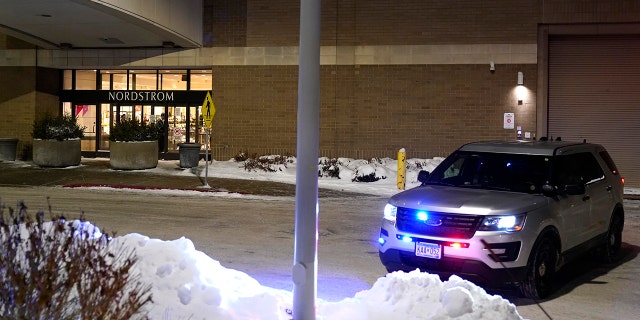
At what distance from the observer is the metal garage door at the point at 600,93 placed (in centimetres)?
2245

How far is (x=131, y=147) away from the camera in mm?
22141

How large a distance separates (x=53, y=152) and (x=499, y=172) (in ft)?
61.3

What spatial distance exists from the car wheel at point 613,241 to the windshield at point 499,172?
6.57 ft

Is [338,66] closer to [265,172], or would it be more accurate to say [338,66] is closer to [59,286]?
[265,172]

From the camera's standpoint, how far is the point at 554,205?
24.0ft

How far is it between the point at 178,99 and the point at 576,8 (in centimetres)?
1626

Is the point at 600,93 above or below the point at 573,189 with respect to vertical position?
above

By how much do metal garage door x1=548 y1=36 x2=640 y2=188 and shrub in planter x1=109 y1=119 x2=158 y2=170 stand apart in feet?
48.8

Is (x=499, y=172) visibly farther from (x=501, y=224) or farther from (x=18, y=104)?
(x=18, y=104)

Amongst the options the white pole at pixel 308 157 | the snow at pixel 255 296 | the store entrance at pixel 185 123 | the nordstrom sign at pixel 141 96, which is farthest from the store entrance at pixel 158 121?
the white pole at pixel 308 157

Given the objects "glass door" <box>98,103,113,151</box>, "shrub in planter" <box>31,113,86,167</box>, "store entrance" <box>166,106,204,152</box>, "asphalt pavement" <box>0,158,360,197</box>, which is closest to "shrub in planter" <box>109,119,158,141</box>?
"asphalt pavement" <box>0,158,360,197</box>

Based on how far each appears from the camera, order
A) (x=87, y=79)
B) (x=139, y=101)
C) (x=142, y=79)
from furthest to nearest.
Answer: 1. (x=87, y=79)
2. (x=139, y=101)
3. (x=142, y=79)

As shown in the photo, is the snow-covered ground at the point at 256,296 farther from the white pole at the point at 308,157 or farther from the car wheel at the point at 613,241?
the car wheel at the point at 613,241

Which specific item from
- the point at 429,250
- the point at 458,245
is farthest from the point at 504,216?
the point at 429,250
